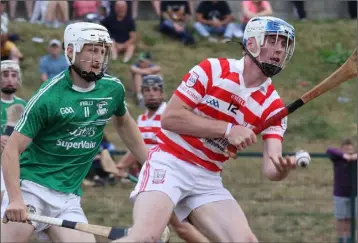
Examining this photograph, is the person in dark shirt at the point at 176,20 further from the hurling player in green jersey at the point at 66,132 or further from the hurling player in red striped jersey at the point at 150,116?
the hurling player in green jersey at the point at 66,132

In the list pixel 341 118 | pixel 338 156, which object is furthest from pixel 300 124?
pixel 338 156

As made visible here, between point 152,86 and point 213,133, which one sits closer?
point 213,133

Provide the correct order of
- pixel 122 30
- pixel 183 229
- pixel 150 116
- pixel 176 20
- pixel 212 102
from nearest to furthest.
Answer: pixel 212 102 → pixel 183 229 → pixel 150 116 → pixel 122 30 → pixel 176 20

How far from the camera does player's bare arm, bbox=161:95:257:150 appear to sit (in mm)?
6469

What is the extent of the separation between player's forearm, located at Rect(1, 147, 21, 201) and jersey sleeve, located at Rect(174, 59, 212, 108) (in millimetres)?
1101

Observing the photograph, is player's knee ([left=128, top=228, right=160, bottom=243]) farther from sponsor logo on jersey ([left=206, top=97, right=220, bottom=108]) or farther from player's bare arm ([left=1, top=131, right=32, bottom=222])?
sponsor logo on jersey ([left=206, top=97, right=220, bottom=108])

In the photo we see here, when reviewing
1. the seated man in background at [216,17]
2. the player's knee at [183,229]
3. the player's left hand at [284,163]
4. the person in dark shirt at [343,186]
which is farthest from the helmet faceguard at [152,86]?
the seated man in background at [216,17]

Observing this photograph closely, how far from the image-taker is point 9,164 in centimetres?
664

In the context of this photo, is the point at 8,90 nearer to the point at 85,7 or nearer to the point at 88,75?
the point at 88,75

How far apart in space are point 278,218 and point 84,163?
4613 mm

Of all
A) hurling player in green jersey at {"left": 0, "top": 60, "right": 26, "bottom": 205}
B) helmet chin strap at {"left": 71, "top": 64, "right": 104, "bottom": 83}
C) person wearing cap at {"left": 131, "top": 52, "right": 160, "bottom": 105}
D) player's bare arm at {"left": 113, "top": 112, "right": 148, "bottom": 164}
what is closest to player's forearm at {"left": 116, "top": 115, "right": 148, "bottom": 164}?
player's bare arm at {"left": 113, "top": 112, "right": 148, "bottom": 164}

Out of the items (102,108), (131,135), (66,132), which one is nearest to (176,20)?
(131,135)

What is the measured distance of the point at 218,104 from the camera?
6.60m

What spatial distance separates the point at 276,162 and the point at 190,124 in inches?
23.2
